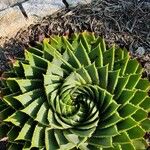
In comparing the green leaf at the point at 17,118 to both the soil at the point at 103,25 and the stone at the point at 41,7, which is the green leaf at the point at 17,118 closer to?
the soil at the point at 103,25

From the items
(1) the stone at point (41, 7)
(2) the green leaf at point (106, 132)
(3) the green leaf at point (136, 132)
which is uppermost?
(1) the stone at point (41, 7)

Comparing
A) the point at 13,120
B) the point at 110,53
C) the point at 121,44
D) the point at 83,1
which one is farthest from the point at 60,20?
the point at 13,120

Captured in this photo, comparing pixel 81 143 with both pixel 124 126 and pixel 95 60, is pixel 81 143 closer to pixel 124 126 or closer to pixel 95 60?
pixel 124 126

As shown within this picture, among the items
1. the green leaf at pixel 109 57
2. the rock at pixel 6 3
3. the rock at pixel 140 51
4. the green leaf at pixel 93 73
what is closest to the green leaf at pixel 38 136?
the green leaf at pixel 93 73

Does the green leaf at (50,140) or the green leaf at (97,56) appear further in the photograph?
the green leaf at (97,56)

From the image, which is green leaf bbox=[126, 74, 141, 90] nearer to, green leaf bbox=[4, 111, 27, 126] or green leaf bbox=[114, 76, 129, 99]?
green leaf bbox=[114, 76, 129, 99]

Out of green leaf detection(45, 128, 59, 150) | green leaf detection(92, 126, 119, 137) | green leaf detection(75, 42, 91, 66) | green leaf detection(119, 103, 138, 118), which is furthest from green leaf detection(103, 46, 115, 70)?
green leaf detection(45, 128, 59, 150)

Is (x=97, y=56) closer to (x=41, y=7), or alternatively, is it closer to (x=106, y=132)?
(x=106, y=132)

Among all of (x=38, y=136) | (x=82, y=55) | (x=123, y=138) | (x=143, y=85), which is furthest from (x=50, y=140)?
(x=143, y=85)
